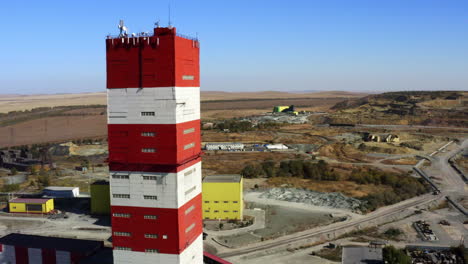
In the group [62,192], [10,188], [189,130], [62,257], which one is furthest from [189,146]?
[10,188]

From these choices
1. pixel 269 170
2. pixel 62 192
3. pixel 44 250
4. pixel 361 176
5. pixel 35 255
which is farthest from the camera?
pixel 269 170

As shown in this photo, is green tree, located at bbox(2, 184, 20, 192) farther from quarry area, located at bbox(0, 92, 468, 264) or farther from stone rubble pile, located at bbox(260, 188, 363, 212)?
stone rubble pile, located at bbox(260, 188, 363, 212)

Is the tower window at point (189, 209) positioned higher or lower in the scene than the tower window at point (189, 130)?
lower

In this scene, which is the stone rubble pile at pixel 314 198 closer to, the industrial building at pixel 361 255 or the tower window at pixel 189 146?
the industrial building at pixel 361 255

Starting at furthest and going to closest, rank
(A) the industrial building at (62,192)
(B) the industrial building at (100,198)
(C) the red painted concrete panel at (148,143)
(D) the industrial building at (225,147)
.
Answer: (D) the industrial building at (225,147)
(A) the industrial building at (62,192)
(B) the industrial building at (100,198)
(C) the red painted concrete panel at (148,143)

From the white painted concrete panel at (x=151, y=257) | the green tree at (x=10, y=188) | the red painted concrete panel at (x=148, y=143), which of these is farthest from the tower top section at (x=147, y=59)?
the green tree at (x=10, y=188)

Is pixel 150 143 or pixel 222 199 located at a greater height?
pixel 150 143

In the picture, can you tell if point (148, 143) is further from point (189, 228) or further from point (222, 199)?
point (222, 199)
